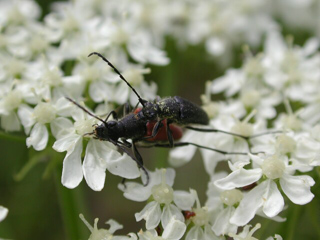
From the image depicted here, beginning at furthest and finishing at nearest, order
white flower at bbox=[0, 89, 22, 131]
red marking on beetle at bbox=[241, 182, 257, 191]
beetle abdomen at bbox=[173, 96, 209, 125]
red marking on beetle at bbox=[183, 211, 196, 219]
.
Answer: white flower at bbox=[0, 89, 22, 131] < beetle abdomen at bbox=[173, 96, 209, 125] < red marking on beetle at bbox=[241, 182, 257, 191] < red marking on beetle at bbox=[183, 211, 196, 219]

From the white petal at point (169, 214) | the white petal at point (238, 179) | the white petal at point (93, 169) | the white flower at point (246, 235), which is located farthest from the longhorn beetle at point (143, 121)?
the white flower at point (246, 235)

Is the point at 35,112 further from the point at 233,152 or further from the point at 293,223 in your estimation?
the point at 293,223

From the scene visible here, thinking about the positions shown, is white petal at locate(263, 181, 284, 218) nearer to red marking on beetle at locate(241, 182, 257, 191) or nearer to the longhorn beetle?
red marking on beetle at locate(241, 182, 257, 191)

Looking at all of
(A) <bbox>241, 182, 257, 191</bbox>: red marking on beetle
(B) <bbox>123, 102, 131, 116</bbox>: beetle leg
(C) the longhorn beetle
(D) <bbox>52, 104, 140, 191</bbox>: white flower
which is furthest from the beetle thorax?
(A) <bbox>241, 182, 257, 191</bbox>: red marking on beetle

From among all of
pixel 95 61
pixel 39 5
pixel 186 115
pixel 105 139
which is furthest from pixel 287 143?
pixel 39 5

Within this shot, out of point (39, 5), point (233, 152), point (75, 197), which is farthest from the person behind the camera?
point (39, 5)

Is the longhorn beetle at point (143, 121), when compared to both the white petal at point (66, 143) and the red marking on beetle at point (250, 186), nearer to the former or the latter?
the white petal at point (66, 143)
